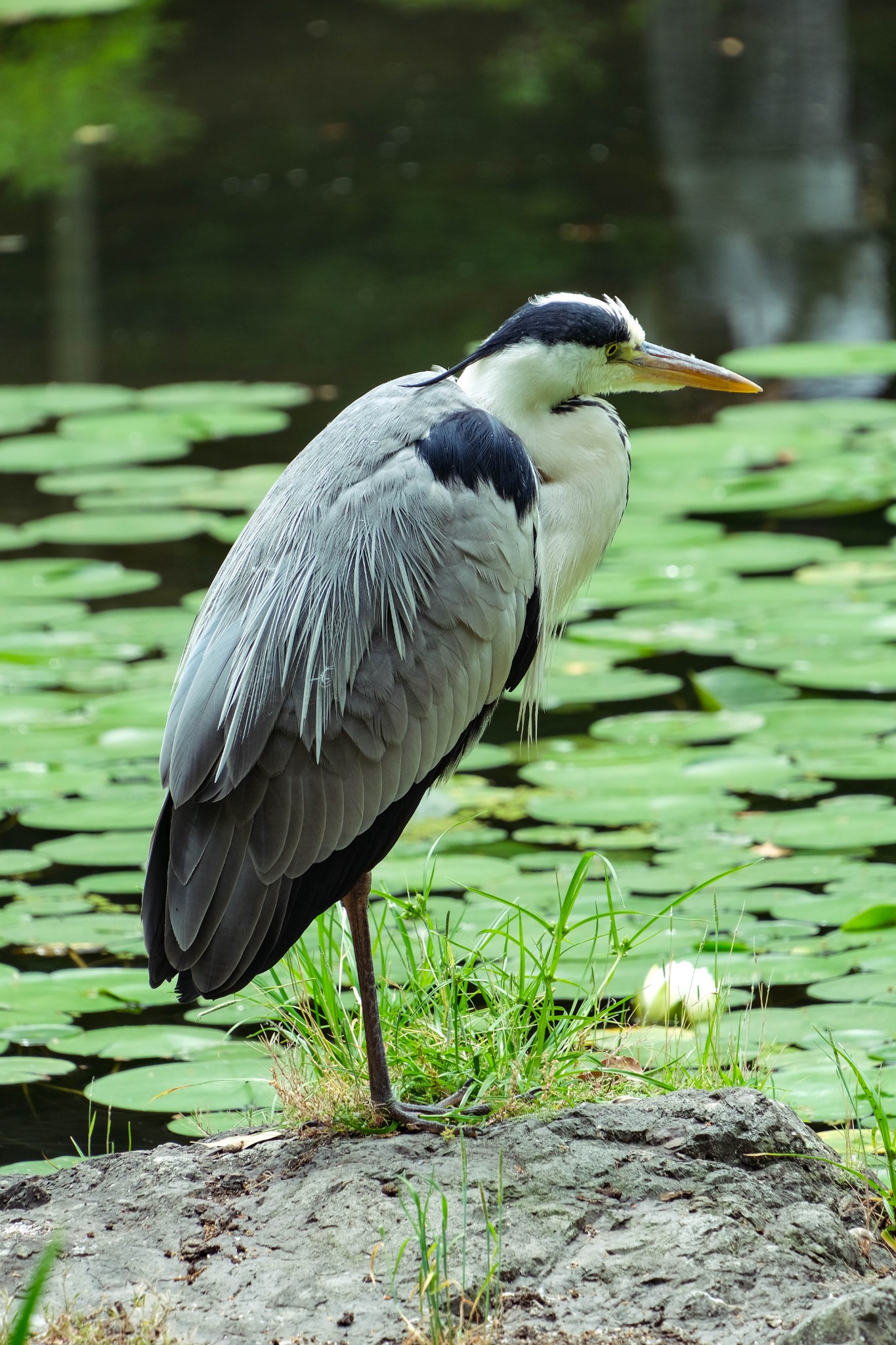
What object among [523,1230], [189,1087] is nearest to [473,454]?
[523,1230]

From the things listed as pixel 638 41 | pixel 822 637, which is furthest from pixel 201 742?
pixel 638 41

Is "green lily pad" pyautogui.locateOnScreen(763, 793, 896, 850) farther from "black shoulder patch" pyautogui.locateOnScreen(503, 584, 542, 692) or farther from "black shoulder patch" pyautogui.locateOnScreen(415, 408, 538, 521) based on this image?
"black shoulder patch" pyautogui.locateOnScreen(415, 408, 538, 521)

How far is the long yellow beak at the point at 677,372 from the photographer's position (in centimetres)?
321

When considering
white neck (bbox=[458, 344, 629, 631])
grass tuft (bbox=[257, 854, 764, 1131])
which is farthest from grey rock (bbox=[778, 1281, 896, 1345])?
white neck (bbox=[458, 344, 629, 631])

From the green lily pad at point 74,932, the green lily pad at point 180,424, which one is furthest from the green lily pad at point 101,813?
the green lily pad at point 180,424

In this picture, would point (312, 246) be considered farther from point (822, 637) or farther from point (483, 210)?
point (822, 637)

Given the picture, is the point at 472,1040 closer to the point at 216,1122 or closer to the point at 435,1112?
the point at 435,1112

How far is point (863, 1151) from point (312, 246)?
27.9ft

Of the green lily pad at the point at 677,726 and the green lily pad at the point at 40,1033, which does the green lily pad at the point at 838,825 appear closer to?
the green lily pad at the point at 677,726

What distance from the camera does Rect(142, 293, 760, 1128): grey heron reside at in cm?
277

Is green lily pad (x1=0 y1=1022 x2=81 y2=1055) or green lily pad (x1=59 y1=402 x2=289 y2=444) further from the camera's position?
green lily pad (x1=59 y1=402 x2=289 y2=444)

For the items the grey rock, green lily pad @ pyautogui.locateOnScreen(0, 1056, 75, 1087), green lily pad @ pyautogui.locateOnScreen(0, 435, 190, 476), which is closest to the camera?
the grey rock

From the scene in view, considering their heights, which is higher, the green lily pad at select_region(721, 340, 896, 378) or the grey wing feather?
the green lily pad at select_region(721, 340, 896, 378)

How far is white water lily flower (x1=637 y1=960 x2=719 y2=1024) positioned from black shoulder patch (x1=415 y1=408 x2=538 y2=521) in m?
0.96
